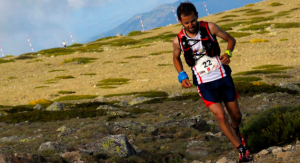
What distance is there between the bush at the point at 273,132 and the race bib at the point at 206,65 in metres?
2.25

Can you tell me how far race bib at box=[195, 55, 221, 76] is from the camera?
7.61 m

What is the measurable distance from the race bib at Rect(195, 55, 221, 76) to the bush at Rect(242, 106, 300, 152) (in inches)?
88.4

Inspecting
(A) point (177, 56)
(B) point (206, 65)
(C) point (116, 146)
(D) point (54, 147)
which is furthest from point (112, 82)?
(B) point (206, 65)

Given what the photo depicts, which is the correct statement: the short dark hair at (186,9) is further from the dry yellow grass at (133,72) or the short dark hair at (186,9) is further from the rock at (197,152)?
the dry yellow grass at (133,72)

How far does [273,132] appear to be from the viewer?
8406 mm

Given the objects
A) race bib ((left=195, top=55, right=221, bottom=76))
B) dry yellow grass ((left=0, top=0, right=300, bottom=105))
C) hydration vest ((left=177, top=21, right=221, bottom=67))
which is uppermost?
hydration vest ((left=177, top=21, right=221, bottom=67))

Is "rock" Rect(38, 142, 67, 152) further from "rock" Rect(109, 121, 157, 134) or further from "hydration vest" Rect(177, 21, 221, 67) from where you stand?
"hydration vest" Rect(177, 21, 221, 67)

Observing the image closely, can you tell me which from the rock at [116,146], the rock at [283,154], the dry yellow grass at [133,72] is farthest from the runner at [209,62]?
the dry yellow grass at [133,72]

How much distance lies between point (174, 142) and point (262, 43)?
142 ft

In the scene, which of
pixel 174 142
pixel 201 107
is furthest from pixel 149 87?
pixel 174 142

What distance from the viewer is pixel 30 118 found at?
1984 cm

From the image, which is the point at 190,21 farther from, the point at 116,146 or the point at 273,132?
the point at 116,146

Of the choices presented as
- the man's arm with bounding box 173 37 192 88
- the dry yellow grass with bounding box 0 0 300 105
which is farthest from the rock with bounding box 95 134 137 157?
the dry yellow grass with bounding box 0 0 300 105

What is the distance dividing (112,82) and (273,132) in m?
31.7
